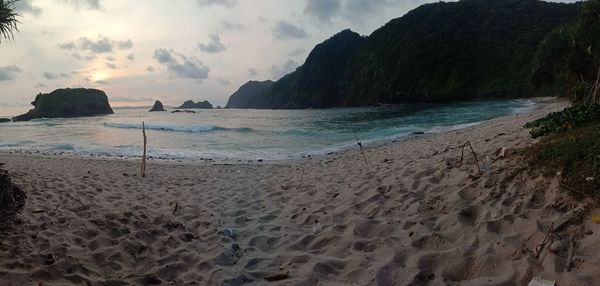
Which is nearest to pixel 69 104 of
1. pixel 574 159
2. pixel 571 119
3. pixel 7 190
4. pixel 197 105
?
pixel 7 190

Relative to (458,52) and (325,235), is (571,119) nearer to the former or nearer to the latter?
(325,235)

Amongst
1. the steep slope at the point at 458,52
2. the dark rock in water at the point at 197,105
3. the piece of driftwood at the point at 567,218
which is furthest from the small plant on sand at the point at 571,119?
the dark rock in water at the point at 197,105

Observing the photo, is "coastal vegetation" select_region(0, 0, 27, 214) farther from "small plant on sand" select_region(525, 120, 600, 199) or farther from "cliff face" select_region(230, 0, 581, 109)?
"cliff face" select_region(230, 0, 581, 109)

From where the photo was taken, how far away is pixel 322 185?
785 centimetres

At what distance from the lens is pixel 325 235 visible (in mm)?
4883

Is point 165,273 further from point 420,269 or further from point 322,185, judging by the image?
point 322,185

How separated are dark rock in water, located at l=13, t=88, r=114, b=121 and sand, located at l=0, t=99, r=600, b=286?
3602 inches

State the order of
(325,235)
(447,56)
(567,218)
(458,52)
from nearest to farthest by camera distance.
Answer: (567,218) → (325,235) → (458,52) → (447,56)

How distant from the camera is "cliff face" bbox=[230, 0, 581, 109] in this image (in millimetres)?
84125

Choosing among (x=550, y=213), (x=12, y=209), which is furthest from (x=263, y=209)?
(x=550, y=213)

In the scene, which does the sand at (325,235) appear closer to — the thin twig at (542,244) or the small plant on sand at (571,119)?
the thin twig at (542,244)

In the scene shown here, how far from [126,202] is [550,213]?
623 centimetres

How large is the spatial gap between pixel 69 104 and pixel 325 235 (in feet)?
335

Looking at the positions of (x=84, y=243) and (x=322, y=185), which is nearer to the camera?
(x=84, y=243)
